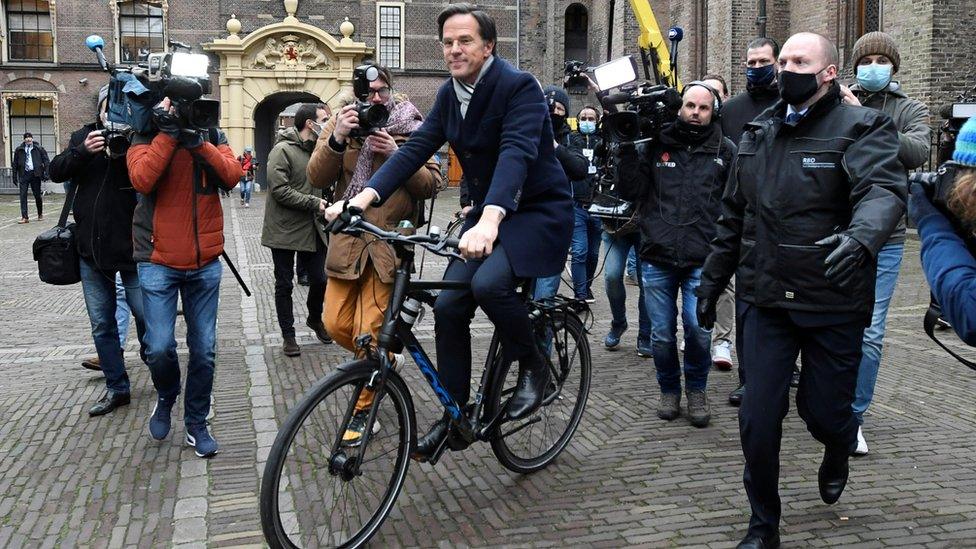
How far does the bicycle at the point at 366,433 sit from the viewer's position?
3.47 m

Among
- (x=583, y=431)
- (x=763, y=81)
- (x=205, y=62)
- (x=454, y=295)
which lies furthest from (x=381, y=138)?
(x=763, y=81)

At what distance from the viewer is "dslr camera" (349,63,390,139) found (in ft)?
14.5

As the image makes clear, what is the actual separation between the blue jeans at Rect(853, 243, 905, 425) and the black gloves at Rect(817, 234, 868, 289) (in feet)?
6.13

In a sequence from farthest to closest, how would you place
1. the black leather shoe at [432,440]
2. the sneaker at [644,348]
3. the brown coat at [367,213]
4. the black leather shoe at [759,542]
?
the sneaker at [644,348]
the brown coat at [367,213]
the black leather shoe at [432,440]
the black leather shoe at [759,542]

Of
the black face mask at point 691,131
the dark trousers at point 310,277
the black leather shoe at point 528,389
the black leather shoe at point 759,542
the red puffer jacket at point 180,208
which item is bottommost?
the black leather shoe at point 759,542

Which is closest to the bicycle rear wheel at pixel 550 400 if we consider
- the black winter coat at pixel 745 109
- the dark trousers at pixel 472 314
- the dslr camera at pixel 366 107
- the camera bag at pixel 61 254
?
the dark trousers at pixel 472 314

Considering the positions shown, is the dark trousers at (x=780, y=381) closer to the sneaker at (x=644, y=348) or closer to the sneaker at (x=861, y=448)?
the sneaker at (x=861, y=448)

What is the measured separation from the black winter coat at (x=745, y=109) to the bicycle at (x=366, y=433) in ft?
7.51

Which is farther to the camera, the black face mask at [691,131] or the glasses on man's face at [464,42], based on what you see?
the black face mask at [691,131]

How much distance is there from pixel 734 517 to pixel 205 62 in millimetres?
3272

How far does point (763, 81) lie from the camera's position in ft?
19.6

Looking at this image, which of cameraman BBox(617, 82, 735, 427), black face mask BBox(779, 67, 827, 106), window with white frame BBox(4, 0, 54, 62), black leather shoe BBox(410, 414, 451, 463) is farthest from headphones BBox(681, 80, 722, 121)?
window with white frame BBox(4, 0, 54, 62)

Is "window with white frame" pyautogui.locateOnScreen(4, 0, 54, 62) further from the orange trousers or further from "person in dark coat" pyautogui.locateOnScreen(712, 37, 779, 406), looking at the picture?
"person in dark coat" pyautogui.locateOnScreen(712, 37, 779, 406)

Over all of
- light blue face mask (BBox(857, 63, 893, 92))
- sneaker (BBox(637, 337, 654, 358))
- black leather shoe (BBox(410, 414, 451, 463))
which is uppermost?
light blue face mask (BBox(857, 63, 893, 92))
